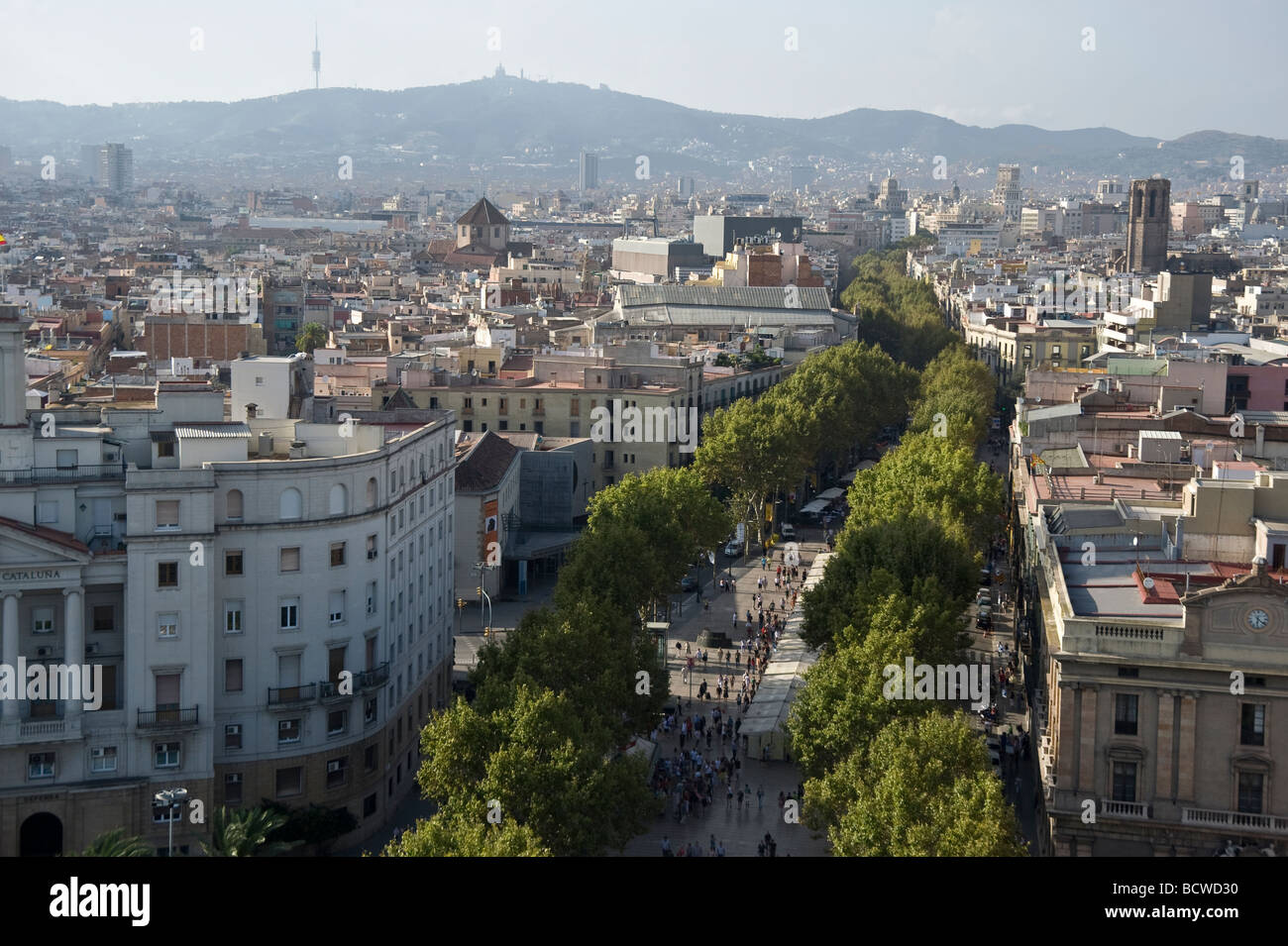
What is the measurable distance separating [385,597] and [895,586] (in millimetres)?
12563

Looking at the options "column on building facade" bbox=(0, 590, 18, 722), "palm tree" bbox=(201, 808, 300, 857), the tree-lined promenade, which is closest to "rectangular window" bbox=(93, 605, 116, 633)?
"column on building facade" bbox=(0, 590, 18, 722)

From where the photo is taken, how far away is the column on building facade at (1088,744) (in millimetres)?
32531

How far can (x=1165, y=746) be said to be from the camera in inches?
1261

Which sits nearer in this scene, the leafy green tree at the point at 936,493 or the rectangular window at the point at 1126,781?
the rectangular window at the point at 1126,781

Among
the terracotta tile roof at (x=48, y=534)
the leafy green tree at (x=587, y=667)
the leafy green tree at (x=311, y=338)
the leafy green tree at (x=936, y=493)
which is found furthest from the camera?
the leafy green tree at (x=311, y=338)

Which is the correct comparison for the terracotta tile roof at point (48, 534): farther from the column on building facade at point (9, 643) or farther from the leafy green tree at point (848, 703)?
the leafy green tree at point (848, 703)

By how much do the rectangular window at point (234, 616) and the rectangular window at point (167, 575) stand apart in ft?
5.75

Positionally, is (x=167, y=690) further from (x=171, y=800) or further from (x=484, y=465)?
(x=484, y=465)

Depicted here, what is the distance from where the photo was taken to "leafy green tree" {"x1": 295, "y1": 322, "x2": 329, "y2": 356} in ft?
412

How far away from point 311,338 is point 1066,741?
101609mm

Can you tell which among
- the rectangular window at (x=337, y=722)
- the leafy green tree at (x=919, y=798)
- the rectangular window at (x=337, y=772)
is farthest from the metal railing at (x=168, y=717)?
the leafy green tree at (x=919, y=798)
